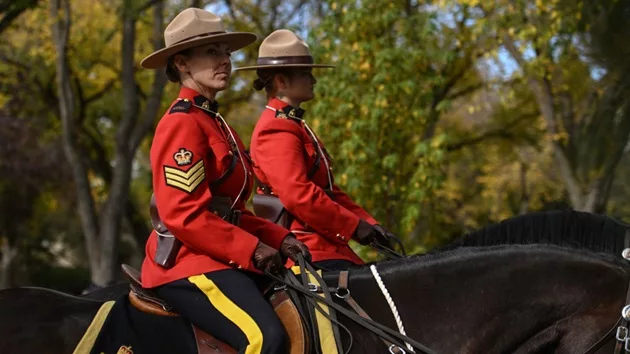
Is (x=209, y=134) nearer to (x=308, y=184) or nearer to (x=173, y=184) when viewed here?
(x=173, y=184)

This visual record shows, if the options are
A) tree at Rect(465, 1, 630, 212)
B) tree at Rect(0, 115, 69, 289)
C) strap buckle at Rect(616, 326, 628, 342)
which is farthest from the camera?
tree at Rect(0, 115, 69, 289)

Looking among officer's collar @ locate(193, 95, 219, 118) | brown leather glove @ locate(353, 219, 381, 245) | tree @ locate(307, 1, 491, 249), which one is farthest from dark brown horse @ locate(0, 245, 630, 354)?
tree @ locate(307, 1, 491, 249)

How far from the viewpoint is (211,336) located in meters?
4.11

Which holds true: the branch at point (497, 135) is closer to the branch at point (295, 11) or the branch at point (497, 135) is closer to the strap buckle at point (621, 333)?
the branch at point (295, 11)

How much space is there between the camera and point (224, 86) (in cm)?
447

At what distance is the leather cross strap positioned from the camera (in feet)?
13.0

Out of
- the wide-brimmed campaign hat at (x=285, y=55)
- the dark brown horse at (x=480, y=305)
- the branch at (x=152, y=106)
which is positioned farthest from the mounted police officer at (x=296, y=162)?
the branch at (x=152, y=106)

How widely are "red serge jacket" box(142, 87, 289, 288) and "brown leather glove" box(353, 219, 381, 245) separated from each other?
1781 mm

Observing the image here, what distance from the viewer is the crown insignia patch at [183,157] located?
4148mm

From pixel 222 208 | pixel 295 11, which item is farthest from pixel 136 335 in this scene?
pixel 295 11

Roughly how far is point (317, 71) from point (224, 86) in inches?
425

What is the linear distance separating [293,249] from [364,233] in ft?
5.51

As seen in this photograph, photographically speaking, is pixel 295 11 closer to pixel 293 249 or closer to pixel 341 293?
pixel 293 249

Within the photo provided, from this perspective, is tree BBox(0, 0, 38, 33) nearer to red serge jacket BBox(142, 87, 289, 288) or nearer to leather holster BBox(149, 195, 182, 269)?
red serge jacket BBox(142, 87, 289, 288)
